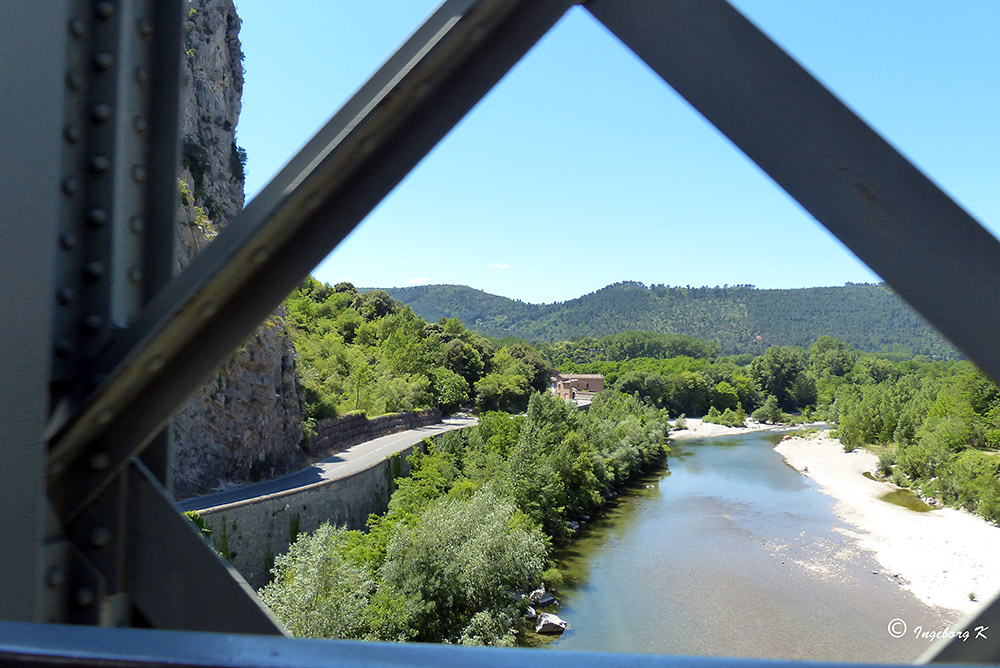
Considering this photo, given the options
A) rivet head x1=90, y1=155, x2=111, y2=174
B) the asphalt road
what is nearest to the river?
the asphalt road

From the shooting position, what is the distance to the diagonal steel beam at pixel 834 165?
31.3 inches

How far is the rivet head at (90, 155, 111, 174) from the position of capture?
99cm

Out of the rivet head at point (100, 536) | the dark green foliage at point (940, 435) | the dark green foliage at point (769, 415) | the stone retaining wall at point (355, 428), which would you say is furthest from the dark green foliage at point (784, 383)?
the rivet head at point (100, 536)

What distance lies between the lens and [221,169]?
20156mm

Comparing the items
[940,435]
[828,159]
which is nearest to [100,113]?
[828,159]

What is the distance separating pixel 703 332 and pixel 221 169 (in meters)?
144

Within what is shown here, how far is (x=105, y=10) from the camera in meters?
0.99

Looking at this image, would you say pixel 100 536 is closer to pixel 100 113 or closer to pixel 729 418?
pixel 100 113

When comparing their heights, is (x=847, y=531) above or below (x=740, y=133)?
below

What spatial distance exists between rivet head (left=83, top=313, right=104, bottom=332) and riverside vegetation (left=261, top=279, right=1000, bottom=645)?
7.93ft

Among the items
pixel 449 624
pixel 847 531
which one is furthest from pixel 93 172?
pixel 847 531

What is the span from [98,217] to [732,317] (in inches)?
6583

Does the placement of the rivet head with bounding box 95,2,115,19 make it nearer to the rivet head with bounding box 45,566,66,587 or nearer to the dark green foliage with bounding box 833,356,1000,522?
the rivet head with bounding box 45,566,66,587

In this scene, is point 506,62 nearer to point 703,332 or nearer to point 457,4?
point 457,4
